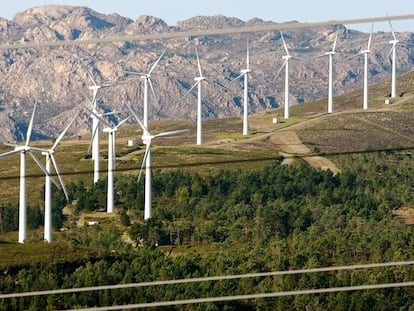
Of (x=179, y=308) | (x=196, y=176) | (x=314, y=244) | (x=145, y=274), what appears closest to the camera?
(x=179, y=308)

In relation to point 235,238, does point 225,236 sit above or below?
below

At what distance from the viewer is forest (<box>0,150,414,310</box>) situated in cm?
9825

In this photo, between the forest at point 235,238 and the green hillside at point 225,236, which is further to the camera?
the green hillside at point 225,236

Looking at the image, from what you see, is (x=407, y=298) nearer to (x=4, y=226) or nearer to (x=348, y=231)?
(x=348, y=231)

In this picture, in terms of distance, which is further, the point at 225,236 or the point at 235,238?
the point at 225,236

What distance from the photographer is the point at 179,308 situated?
93.3 m

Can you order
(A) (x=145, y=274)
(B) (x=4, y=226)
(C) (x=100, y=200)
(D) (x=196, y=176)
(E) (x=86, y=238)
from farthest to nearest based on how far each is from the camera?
1. (D) (x=196, y=176)
2. (C) (x=100, y=200)
3. (B) (x=4, y=226)
4. (E) (x=86, y=238)
5. (A) (x=145, y=274)

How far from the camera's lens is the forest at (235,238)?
9825 cm

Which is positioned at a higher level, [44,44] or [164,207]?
[44,44]

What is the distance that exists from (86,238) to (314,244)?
29166 millimetres

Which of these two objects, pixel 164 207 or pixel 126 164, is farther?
pixel 126 164

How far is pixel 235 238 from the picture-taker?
134 metres

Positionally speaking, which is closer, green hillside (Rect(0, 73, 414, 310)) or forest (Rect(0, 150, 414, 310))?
forest (Rect(0, 150, 414, 310))


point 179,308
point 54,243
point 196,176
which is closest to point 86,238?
point 54,243
